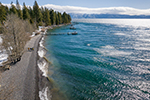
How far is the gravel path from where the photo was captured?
54.2 ft

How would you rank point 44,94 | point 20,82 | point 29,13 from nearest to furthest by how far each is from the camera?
point 44,94
point 20,82
point 29,13

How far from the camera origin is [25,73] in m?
22.9

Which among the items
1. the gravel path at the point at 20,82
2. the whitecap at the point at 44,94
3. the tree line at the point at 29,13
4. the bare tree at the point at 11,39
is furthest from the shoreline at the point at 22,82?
the tree line at the point at 29,13

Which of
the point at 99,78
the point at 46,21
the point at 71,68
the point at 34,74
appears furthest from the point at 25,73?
Answer: the point at 46,21

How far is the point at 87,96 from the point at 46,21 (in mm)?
129901

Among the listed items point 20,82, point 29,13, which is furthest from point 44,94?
point 29,13

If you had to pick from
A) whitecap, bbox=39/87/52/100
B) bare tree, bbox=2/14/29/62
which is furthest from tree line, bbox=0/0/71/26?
whitecap, bbox=39/87/52/100

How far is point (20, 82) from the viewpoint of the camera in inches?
776

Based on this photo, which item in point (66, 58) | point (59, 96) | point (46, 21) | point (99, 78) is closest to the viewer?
point (59, 96)

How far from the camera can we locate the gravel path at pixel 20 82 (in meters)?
16.5

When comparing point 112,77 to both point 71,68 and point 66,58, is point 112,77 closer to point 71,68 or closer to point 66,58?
point 71,68

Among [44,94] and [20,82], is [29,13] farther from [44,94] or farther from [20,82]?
[44,94]

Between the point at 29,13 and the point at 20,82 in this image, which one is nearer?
the point at 20,82

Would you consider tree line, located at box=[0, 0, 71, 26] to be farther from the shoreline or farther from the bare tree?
the shoreline
